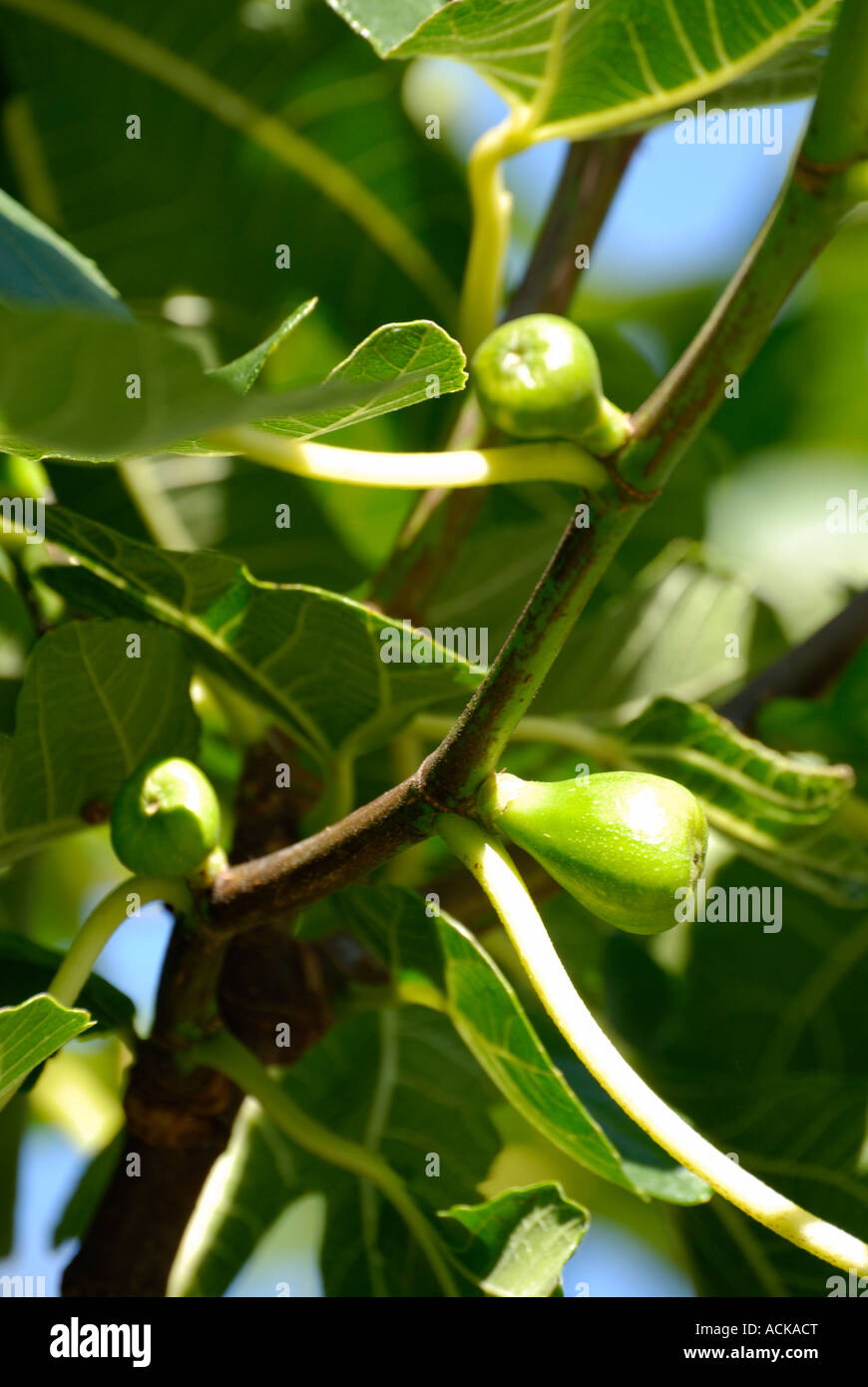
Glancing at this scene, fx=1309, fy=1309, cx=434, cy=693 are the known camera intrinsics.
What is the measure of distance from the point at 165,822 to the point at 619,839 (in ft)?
0.64

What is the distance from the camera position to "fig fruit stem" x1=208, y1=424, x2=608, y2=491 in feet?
1.25

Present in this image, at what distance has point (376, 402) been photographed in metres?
0.40

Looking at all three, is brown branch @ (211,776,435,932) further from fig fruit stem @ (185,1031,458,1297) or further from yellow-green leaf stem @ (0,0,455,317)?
yellow-green leaf stem @ (0,0,455,317)

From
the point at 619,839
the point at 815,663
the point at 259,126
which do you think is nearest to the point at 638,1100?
the point at 619,839

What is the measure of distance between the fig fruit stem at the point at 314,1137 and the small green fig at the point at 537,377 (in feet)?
1.23

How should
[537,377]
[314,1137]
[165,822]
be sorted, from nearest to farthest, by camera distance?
[537,377] < [165,822] < [314,1137]

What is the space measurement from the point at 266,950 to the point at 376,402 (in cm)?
35

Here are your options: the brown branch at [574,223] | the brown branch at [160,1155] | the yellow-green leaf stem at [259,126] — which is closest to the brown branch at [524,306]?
the brown branch at [574,223]

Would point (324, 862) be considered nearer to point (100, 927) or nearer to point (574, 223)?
point (100, 927)

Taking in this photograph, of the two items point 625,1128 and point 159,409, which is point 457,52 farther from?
point 625,1128

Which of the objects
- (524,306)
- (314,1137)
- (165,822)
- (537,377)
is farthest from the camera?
(524,306)

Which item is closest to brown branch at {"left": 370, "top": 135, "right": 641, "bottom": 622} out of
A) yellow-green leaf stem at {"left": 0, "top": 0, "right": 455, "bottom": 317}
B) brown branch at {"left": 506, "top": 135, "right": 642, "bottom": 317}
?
brown branch at {"left": 506, "top": 135, "right": 642, "bottom": 317}

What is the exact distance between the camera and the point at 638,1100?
0.37m

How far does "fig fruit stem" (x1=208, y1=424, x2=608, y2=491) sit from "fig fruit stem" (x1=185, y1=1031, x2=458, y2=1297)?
329 millimetres
